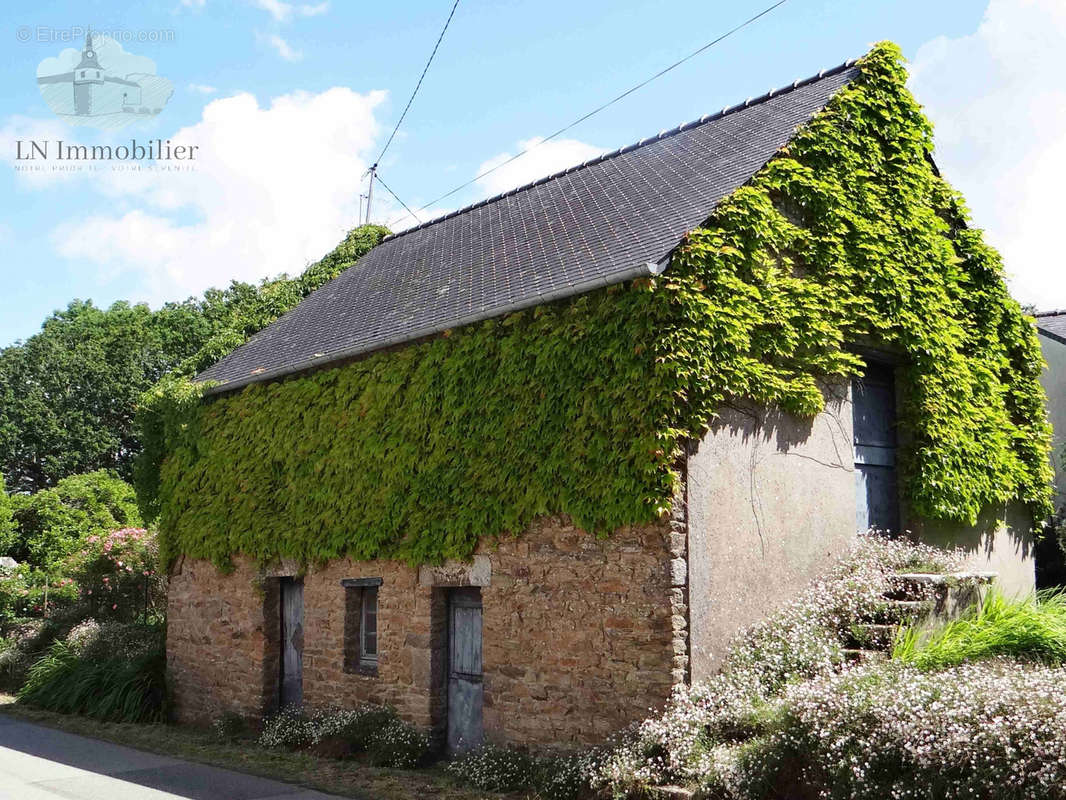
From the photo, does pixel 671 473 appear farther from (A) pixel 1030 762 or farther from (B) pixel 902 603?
(A) pixel 1030 762

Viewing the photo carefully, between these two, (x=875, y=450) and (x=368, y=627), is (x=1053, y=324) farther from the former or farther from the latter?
(x=368, y=627)

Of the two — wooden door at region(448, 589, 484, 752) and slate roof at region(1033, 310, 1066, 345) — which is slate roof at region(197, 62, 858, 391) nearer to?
wooden door at region(448, 589, 484, 752)

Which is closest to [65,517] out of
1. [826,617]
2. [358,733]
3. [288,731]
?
[288,731]

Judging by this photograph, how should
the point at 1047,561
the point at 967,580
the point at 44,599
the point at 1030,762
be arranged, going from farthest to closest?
the point at 44,599 < the point at 1047,561 < the point at 967,580 < the point at 1030,762

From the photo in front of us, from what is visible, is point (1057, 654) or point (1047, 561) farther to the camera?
point (1047, 561)

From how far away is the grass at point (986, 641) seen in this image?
808cm

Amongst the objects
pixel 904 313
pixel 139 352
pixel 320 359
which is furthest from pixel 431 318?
pixel 139 352

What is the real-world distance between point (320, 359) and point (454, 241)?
12.6ft

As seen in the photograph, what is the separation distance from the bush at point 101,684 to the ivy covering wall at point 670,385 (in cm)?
192

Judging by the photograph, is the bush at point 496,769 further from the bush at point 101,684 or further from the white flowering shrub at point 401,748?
the bush at point 101,684

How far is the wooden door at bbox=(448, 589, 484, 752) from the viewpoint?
991 cm

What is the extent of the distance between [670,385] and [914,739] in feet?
10.9

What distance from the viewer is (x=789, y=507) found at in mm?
9312

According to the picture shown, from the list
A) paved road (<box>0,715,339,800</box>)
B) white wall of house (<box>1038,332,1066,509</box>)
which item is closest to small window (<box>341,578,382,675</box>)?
paved road (<box>0,715,339,800</box>)
